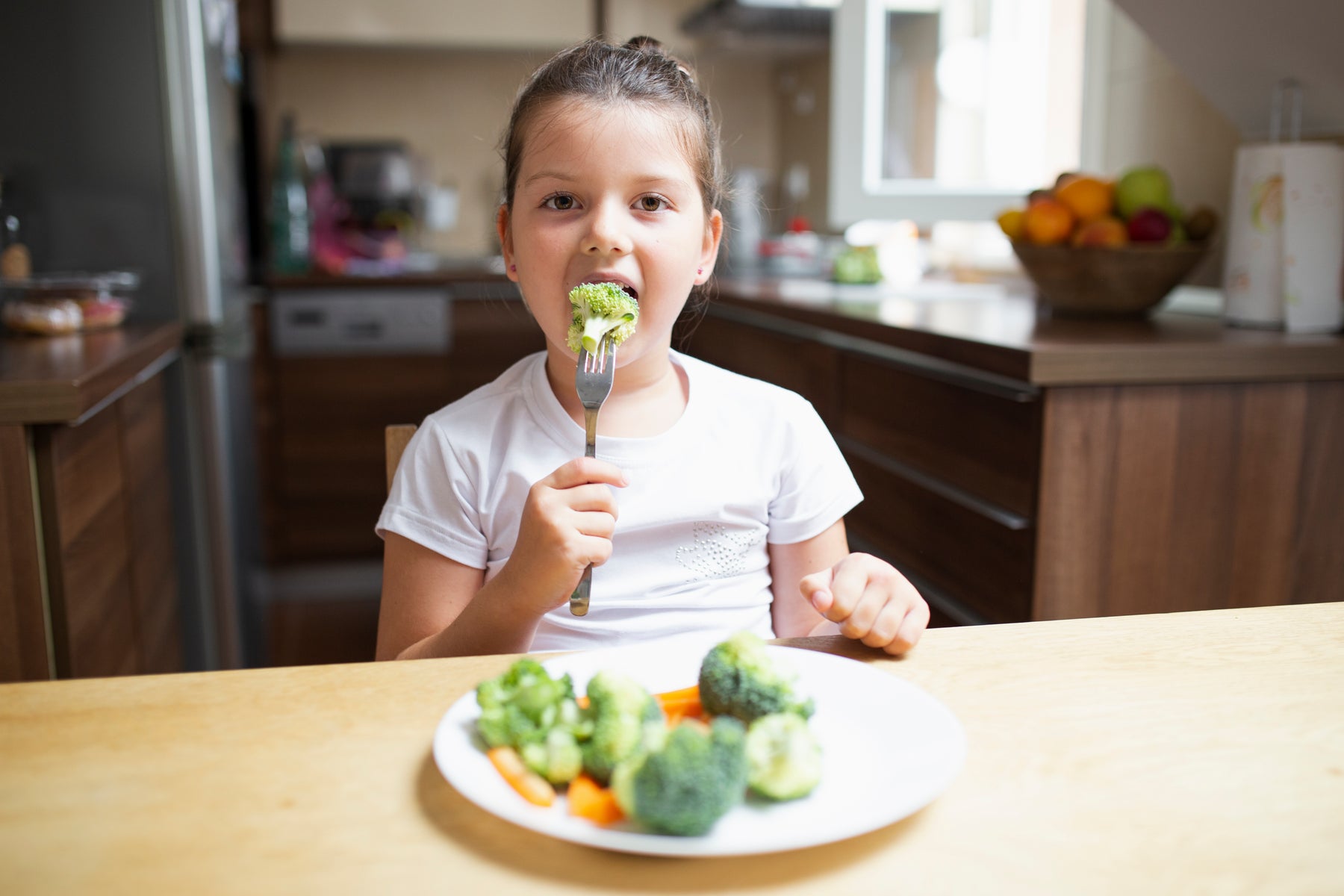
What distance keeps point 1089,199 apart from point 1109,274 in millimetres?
145

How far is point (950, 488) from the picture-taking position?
1.79m

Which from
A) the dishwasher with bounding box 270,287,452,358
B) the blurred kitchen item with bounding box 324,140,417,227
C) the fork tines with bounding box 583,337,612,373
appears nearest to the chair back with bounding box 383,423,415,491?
the fork tines with bounding box 583,337,612,373

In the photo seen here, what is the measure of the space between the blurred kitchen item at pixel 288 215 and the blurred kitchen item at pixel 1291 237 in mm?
2573

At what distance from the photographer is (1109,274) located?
185cm

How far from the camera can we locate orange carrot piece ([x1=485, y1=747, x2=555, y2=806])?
0.50 metres

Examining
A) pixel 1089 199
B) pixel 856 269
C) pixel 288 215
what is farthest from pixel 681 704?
pixel 288 215

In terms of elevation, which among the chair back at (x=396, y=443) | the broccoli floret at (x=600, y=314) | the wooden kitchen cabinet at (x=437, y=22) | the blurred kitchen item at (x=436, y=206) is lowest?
the chair back at (x=396, y=443)

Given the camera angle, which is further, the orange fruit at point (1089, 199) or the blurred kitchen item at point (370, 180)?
the blurred kitchen item at point (370, 180)

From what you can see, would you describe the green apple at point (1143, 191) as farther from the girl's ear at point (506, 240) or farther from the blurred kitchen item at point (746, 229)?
the blurred kitchen item at point (746, 229)

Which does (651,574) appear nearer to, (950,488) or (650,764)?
(650,764)

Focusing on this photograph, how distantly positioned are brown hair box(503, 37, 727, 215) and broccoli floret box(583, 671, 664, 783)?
1.98 ft

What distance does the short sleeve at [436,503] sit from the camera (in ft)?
3.16

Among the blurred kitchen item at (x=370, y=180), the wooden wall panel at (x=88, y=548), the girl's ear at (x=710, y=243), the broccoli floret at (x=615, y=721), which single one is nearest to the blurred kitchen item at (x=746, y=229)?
the blurred kitchen item at (x=370, y=180)

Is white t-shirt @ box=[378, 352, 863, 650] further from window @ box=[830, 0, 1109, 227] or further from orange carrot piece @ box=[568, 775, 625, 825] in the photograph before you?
window @ box=[830, 0, 1109, 227]
